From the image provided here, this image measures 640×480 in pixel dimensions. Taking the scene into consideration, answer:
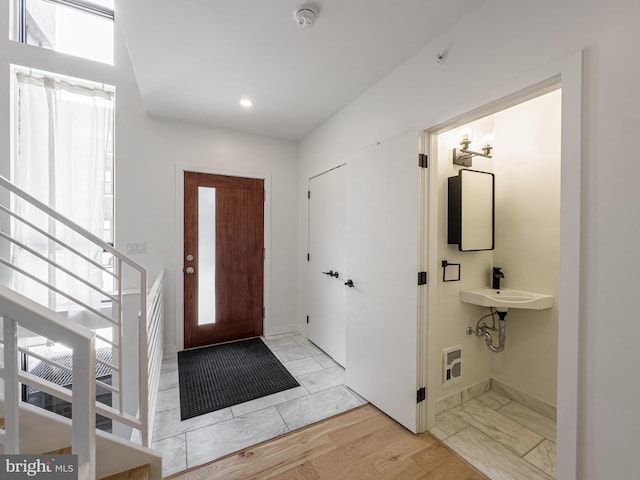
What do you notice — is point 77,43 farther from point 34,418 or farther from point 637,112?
point 637,112

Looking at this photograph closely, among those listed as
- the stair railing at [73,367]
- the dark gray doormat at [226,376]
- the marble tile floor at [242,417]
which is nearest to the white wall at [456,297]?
the marble tile floor at [242,417]

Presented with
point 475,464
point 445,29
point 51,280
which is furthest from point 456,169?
point 51,280

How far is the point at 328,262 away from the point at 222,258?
1.31 meters

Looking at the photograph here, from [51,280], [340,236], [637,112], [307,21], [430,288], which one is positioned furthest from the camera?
[340,236]

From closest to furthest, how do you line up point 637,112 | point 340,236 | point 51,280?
point 637,112 → point 51,280 → point 340,236

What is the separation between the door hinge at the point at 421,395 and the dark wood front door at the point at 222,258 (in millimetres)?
2257

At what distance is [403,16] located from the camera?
1.62m

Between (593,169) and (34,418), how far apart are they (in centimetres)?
255

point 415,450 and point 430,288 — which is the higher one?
point 430,288

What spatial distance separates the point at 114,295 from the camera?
2355 mm

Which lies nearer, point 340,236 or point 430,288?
point 430,288

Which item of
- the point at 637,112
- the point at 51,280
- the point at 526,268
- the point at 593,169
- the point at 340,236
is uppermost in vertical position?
the point at 637,112

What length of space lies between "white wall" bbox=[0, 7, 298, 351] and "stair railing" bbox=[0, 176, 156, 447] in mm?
407

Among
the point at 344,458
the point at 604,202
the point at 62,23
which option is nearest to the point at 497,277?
the point at 604,202
